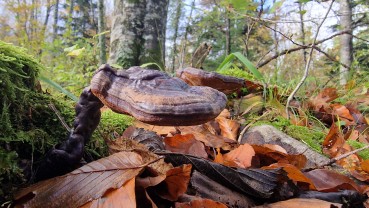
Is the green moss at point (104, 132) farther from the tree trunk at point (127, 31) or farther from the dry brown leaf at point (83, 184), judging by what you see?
the tree trunk at point (127, 31)

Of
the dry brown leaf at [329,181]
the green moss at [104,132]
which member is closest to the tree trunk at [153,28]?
the green moss at [104,132]

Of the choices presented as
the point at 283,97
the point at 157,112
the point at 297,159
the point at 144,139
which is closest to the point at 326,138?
the point at 297,159

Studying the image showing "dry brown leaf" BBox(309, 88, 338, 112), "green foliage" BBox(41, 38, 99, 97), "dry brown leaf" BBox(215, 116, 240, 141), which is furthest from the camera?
"green foliage" BBox(41, 38, 99, 97)

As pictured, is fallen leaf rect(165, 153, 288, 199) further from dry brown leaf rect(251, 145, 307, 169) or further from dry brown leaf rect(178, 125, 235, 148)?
dry brown leaf rect(178, 125, 235, 148)

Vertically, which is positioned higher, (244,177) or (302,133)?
(244,177)

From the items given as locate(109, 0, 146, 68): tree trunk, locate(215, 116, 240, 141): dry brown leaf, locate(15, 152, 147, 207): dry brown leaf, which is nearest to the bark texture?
locate(109, 0, 146, 68): tree trunk

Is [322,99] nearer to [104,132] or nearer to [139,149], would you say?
[104,132]

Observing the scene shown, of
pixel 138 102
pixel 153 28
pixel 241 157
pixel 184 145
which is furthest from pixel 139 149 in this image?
pixel 153 28
